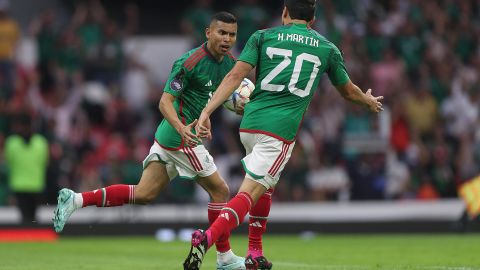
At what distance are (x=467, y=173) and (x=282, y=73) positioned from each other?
1213 cm

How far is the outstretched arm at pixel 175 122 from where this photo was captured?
376 inches

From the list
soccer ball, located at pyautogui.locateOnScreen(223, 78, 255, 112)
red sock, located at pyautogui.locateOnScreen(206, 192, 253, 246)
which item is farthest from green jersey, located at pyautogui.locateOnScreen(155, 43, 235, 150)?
red sock, located at pyautogui.locateOnScreen(206, 192, 253, 246)

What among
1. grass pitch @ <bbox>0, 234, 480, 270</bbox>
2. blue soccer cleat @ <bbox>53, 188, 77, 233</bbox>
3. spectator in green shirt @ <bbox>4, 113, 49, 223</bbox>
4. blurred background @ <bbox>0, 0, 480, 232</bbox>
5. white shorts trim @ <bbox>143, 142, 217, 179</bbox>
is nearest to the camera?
blue soccer cleat @ <bbox>53, 188, 77, 233</bbox>

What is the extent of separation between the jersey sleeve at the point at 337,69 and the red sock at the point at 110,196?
2227 mm

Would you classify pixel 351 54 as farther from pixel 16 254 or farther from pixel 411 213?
pixel 16 254

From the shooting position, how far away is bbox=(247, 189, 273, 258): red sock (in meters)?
10.1

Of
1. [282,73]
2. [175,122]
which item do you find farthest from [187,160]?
[282,73]

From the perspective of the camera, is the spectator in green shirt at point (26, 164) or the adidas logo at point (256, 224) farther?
the spectator in green shirt at point (26, 164)

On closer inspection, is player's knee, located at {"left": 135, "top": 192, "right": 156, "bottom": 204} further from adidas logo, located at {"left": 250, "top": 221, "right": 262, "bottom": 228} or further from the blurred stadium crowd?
the blurred stadium crowd

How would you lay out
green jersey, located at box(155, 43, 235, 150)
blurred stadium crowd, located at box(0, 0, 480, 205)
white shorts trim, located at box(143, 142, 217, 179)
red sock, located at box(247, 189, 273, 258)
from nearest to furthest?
1. red sock, located at box(247, 189, 273, 258)
2. green jersey, located at box(155, 43, 235, 150)
3. white shorts trim, located at box(143, 142, 217, 179)
4. blurred stadium crowd, located at box(0, 0, 480, 205)

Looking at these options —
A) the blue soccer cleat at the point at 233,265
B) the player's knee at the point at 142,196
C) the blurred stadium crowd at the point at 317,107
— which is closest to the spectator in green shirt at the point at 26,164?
the blurred stadium crowd at the point at 317,107

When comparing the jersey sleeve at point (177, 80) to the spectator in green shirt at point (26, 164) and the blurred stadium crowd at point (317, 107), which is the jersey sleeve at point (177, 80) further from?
the blurred stadium crowd at point (317, 107)

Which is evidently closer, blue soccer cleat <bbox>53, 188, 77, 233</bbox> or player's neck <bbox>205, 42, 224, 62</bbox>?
blue soccer cleat <bbox>53, 188, 77, 233</bbox>

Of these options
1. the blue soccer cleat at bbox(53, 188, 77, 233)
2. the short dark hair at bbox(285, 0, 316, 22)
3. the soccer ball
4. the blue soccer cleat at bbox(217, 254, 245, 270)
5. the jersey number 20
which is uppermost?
the short dark hair at bbox(285, 0, 316, 22)
